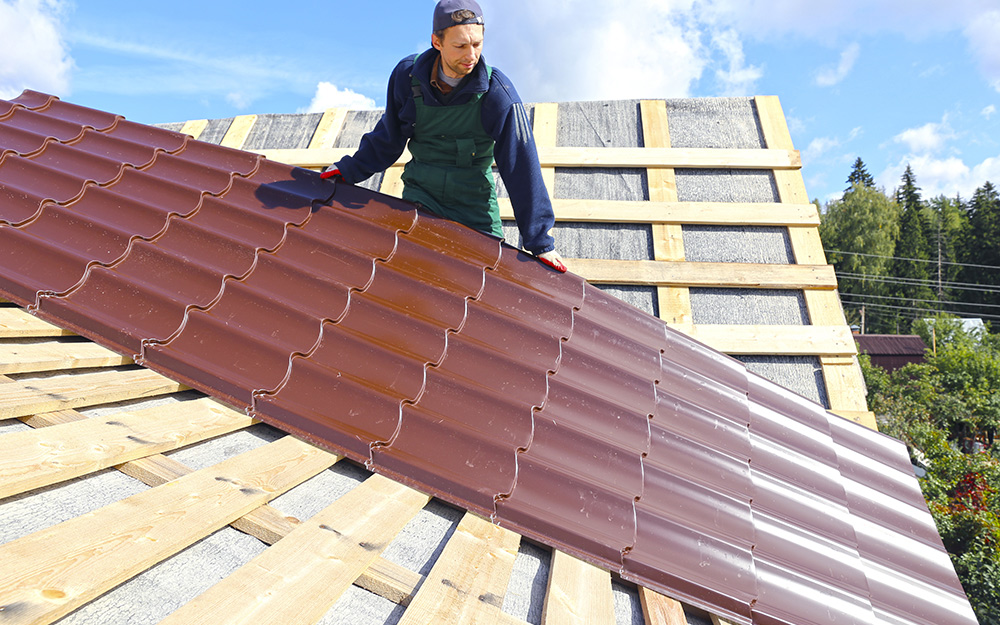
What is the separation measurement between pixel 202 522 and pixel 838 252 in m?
59.7

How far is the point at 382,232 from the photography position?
9.89ft

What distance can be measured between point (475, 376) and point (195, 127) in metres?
4.80

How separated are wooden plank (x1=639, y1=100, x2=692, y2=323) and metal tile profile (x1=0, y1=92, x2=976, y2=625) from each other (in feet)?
2.52

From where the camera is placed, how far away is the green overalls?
316 cm

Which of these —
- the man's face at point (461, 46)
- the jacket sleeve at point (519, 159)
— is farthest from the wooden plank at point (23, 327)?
the jacket sleeve at point (519, 159)

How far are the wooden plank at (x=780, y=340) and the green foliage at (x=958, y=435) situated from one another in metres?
10.1

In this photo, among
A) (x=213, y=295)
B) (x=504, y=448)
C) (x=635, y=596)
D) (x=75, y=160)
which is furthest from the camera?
(x=75, y=160)

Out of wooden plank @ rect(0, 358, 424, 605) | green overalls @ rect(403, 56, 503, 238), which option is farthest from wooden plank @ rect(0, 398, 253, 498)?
green overalls @ rect(403, 56, 503, 238)

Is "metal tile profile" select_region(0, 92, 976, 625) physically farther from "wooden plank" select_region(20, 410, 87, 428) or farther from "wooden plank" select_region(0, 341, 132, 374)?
"wooden plank" select_region(20, 410, 87, 428)

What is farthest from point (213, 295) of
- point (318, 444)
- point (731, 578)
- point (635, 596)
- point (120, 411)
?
point (731, 578)

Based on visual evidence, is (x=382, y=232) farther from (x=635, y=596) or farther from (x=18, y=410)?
(x=635, y=596)

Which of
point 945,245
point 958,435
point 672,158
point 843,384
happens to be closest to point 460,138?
point 672,158

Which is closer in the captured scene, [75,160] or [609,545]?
[609,545]

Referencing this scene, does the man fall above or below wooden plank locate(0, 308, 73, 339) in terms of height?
above
